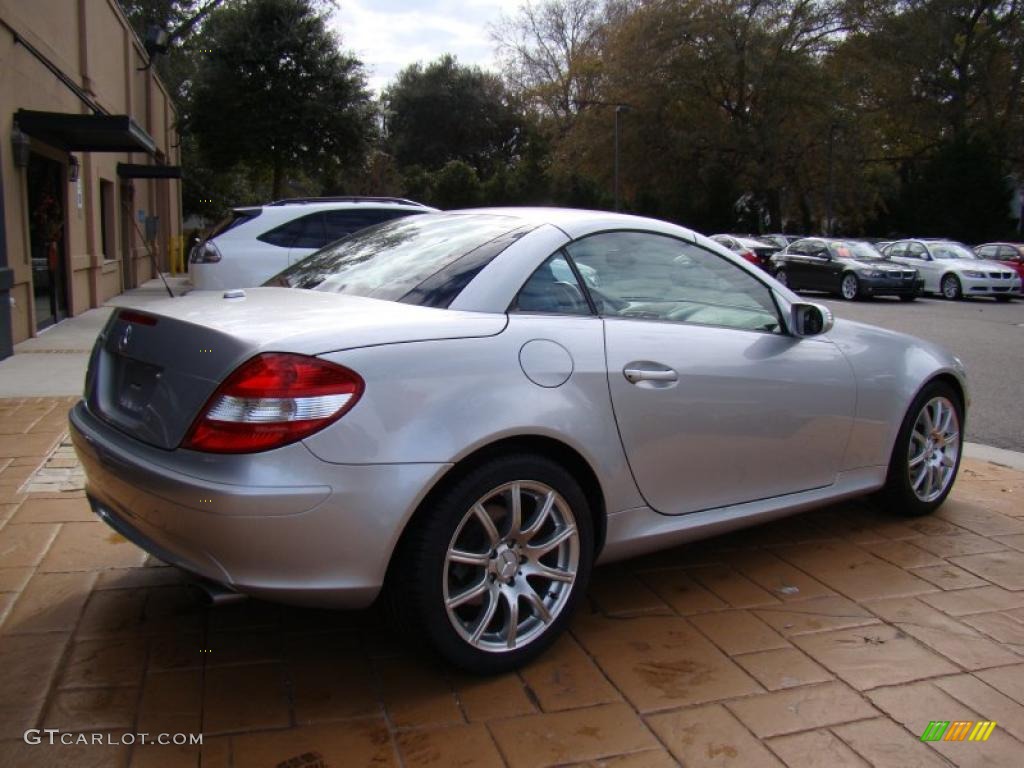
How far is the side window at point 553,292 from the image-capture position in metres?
3.23

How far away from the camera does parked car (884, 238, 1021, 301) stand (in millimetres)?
21922

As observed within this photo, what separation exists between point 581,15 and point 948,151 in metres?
26.9

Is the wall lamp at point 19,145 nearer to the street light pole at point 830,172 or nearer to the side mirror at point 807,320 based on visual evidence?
the side mirror at point 807,320

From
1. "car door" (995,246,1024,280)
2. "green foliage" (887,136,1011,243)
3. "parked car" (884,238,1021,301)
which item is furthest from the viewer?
"green foliage" (887,136,1011,243)

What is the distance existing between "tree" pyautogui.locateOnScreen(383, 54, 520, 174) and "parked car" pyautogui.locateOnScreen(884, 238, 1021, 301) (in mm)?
41241

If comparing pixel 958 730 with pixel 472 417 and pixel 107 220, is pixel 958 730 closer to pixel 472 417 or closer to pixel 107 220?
pixel 472 417

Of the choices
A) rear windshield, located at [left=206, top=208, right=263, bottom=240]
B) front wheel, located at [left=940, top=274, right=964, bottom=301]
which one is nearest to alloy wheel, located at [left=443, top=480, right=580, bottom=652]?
rear windshield, located at [left=206, top=208, right=263, bottom=240]

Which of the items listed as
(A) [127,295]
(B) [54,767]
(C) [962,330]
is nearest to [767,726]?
(B) [54,767]

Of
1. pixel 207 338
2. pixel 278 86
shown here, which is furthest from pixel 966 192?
pixel 207 338

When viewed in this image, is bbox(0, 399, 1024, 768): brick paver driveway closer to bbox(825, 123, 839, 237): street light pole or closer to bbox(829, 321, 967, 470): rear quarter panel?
bbox(829, 321, 967, 470): rear quarter panel

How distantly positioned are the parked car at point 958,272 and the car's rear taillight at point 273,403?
887 inches

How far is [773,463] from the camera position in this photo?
379 centimetres

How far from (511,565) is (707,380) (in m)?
1.08

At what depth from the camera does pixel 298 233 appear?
927 centimetres
